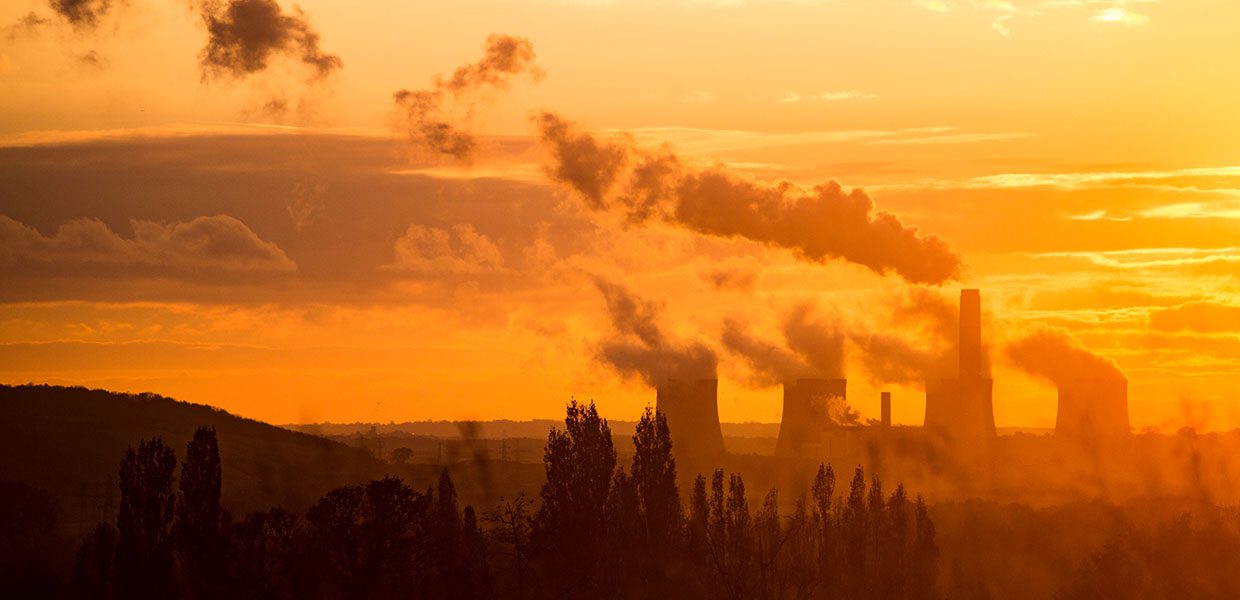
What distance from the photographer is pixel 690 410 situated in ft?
476

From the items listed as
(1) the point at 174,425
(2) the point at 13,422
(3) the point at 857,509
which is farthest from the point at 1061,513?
(2) the point at 13,422

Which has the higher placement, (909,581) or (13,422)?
(13,422)

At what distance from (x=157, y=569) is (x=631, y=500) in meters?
22.2

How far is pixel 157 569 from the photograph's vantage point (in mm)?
67562

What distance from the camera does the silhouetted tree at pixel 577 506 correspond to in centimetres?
6781

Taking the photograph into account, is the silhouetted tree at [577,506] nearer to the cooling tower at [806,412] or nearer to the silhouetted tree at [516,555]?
the silhouetted tree at [516,555]

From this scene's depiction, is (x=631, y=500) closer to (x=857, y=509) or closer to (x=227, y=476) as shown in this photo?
(x=857, y=509)

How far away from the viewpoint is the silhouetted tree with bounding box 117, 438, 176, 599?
2648 inches

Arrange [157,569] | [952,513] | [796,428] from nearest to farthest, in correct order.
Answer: [157,569] < [952,513] < [796,428]

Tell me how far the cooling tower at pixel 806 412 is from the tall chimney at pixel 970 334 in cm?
1143

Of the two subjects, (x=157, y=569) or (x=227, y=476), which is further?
(x=227, y=476)

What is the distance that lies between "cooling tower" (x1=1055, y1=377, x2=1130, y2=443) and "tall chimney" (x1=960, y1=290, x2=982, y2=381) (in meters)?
8.61

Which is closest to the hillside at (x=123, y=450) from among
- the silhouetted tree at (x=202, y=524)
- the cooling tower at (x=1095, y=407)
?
the silhouetted tree at (x=202, y=524)

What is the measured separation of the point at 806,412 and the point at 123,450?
Answer: 58.8 m
